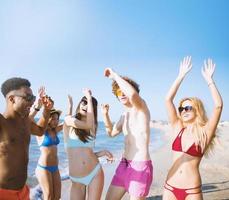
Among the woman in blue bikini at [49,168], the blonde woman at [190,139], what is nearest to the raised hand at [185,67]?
the blonde woman at [190,139]

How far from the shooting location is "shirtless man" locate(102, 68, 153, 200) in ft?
15.6

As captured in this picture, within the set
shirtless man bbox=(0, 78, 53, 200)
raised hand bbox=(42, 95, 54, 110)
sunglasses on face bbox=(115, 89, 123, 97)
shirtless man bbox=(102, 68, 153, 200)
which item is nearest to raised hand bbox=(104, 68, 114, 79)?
shirtless man bbox=(102, 68, 153, 200)

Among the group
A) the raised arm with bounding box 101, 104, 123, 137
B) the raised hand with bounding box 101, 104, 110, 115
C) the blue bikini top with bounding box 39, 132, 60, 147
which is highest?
the raised hand with bounding box 101, 104, 110, 115

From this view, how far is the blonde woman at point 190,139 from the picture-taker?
15.2 feet

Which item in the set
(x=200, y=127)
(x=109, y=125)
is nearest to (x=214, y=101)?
(x=200, y=127)

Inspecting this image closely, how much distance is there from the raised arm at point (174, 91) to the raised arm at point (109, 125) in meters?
0.68

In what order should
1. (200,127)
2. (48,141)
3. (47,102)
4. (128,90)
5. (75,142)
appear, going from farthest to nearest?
1. (48,141)
2. (75,142)
3. (200,127)
4. (128,90)
5. (47,102)

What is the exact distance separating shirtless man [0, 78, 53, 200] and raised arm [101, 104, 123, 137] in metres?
1.44

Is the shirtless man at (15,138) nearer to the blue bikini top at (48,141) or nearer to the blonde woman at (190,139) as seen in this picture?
the blonde woman at (190,139)

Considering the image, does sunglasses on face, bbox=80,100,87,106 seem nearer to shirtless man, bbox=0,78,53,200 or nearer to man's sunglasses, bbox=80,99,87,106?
man's sunglasses, bbox=80,99,87,106

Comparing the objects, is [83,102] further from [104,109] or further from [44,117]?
[44,117]

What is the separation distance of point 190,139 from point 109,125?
1.27m

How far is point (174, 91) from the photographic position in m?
4.97

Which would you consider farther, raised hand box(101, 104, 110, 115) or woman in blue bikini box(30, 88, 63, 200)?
woman in blue bikini box(30, 88, 63, 200)
